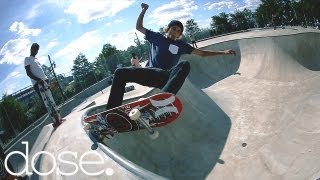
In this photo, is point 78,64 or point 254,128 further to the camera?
point 78,64

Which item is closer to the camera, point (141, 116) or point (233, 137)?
point (141, 116)

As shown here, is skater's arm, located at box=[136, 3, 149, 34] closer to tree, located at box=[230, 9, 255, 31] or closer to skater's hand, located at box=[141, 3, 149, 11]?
skater's hand, located at box=[141, 3, 149, 11]

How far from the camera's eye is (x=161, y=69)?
5707 millimetres

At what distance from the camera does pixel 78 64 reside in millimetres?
88562

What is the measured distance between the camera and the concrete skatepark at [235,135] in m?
5.54

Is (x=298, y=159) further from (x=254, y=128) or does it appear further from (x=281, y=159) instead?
(x=254, y=128)

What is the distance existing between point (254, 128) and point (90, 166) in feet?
24.0

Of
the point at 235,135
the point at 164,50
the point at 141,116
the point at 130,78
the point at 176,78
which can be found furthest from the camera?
the point at 235,135

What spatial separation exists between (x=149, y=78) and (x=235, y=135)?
5.12 meters

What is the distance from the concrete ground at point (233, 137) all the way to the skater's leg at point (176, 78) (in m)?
1.44

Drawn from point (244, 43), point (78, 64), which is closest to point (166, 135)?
point (244, 43)

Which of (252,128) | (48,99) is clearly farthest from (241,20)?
(48,99)

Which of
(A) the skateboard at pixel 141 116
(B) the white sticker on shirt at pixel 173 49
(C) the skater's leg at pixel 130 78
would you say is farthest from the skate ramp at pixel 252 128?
(B) the white sticker on shirt at pixel 173 49

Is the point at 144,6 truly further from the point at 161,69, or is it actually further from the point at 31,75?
the point at 31,75
